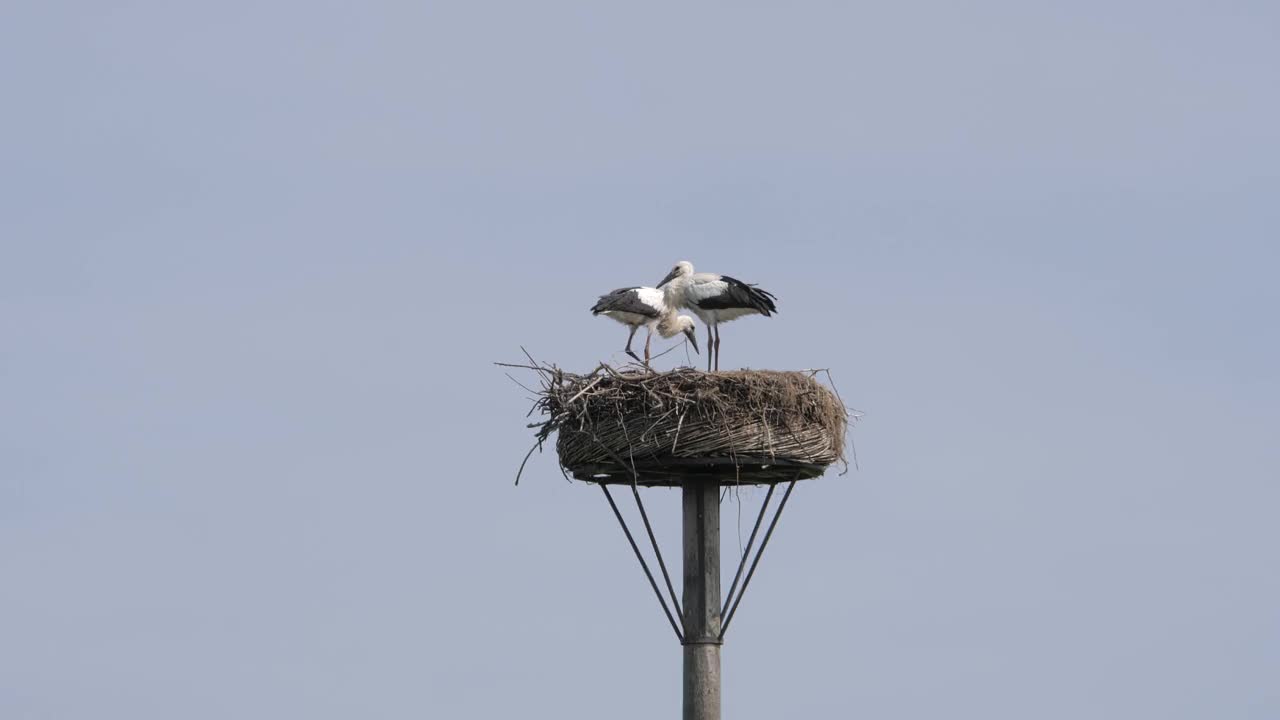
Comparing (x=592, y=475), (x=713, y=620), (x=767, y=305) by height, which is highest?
(x=767, y=305)

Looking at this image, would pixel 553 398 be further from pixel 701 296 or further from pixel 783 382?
pixel 701 296

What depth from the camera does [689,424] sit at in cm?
1340

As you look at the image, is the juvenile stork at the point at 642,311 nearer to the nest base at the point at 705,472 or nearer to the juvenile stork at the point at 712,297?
the juvenile stork at the point at 712,297

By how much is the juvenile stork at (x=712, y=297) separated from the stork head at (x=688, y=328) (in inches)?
12.9

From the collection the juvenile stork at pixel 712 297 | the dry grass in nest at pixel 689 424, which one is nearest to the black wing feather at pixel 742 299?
the juvenile stork at pixel 712 297

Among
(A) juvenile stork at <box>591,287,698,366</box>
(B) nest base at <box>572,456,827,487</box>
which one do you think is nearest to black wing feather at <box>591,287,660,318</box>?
(A) juvenile stork at <box>591,287,698,366</box>

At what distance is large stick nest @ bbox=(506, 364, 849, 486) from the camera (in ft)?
43.9

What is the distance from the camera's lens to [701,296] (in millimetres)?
18109

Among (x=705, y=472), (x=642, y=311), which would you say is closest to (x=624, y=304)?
(x=642, y=311)

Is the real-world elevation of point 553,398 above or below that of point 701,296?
below

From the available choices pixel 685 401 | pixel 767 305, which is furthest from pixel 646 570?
pixel 767 305

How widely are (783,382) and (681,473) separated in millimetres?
1043

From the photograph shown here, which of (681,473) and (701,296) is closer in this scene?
(681,473)

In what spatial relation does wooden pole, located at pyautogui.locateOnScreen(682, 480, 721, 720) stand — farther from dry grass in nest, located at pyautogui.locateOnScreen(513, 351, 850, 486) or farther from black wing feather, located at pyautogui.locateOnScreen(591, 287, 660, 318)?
black wing feather, located at pyautogui.locateOnScreen(591, 287, 660, 318)
